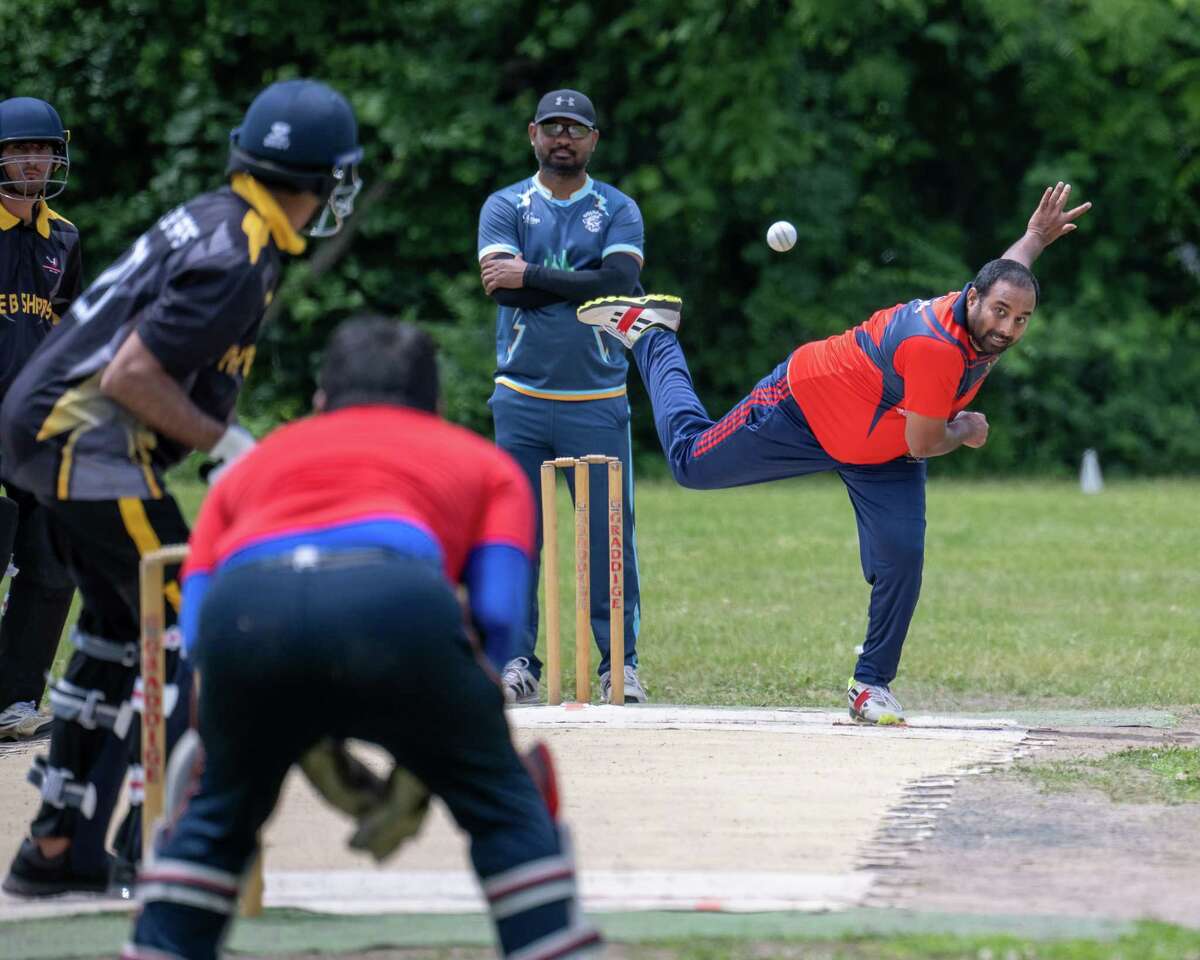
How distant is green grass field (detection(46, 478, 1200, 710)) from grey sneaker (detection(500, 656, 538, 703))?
70 centimetres

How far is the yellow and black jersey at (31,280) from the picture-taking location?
6.79 meters

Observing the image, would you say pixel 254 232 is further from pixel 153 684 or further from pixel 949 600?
pixel 949 600

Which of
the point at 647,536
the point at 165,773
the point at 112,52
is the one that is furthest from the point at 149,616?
the point at 112,52

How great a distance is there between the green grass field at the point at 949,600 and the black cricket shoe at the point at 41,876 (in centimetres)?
351

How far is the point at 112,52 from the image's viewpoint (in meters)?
19.2

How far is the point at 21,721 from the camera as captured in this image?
6.85m

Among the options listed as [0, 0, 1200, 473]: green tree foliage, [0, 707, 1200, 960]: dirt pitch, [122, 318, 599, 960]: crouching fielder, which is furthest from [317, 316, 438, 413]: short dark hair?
[0, 0, 1200, 473]: green tree foliage

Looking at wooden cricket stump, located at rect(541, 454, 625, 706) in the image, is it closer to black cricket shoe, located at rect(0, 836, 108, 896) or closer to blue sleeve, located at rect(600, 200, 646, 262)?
blue sleeve, located at rect(600, 200, 646, 262)

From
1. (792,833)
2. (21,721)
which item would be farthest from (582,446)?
(792,833)

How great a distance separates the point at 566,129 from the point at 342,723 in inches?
176

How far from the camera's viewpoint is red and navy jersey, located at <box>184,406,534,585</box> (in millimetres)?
3342

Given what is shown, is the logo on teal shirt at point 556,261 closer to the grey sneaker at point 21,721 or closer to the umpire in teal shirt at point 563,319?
the umpire in teal shirt at point 563,319

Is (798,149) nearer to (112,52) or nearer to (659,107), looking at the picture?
(659,107)

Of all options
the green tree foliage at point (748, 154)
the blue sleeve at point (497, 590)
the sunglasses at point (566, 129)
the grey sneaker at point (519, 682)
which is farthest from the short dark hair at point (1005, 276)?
the green tree foliage at point (748, 154)
